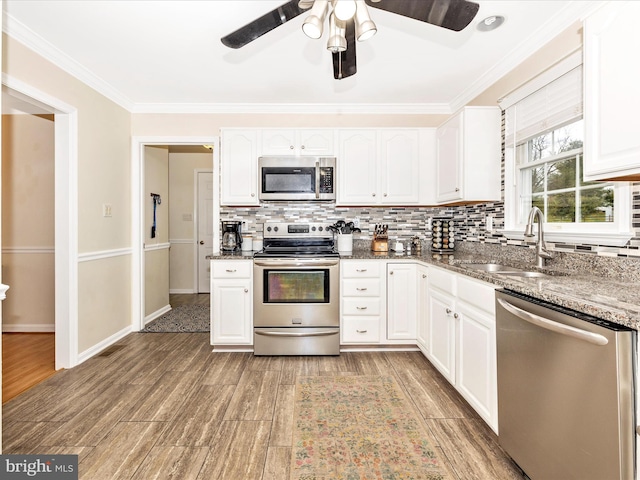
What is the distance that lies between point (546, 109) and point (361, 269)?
1.80 metres

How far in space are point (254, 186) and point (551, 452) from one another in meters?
2.89

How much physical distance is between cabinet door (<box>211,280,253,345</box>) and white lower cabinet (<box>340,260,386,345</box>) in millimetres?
871

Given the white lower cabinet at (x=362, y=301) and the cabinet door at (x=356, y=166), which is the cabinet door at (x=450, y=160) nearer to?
the cabinet door at (x=356, y=166)

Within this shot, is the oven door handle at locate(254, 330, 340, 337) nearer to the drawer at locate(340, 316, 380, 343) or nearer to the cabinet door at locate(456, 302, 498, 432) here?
the drawer at locate(340, 316, 380, 343)

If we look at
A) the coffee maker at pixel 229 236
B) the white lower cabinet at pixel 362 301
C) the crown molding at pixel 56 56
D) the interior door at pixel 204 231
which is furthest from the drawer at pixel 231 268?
the interior door at pixel 204 231

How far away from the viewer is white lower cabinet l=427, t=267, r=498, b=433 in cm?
176

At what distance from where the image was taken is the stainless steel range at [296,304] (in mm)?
2947

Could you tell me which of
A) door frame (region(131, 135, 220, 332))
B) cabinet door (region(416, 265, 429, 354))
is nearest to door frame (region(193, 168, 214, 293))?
door frame (region(131, 135, 220, 332))

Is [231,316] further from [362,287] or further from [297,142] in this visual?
[297,142]

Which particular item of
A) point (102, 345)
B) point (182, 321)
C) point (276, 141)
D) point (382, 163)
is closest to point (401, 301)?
point (382, 163)

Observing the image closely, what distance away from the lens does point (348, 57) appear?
178 centimetres

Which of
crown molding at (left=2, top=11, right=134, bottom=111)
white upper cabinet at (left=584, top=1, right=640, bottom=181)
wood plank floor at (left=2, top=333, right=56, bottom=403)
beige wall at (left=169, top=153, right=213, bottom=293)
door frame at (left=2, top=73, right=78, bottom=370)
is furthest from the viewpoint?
beige wall at (left=169, top=153, right=213, bottom=293)

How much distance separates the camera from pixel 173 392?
2.32m

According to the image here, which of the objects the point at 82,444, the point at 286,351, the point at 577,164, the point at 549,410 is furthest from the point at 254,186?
the point at 549,410
